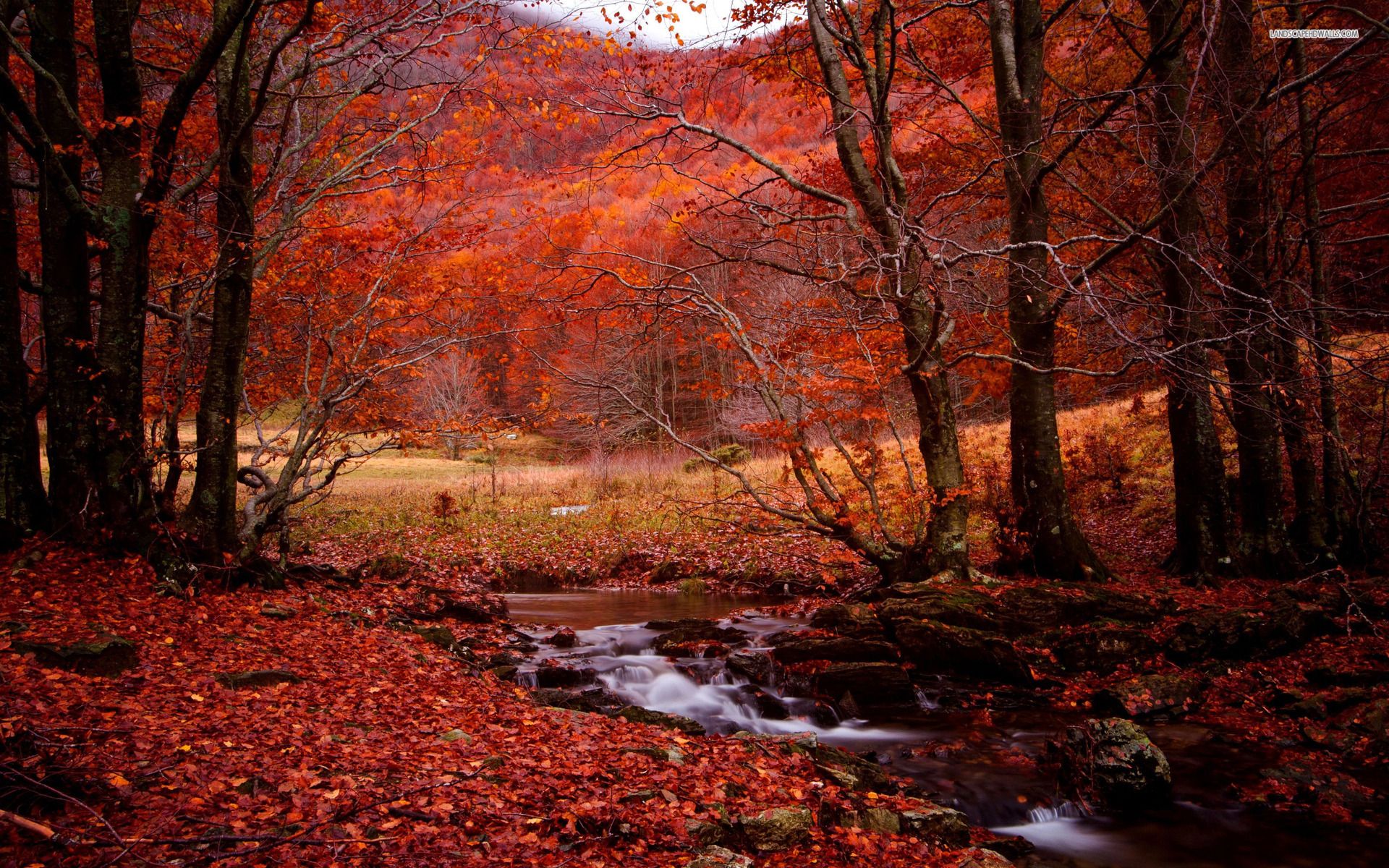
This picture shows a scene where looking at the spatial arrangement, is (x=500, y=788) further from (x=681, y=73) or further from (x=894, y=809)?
(x=681, y=73)

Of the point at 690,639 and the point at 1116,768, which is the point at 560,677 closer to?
the point at 690,639

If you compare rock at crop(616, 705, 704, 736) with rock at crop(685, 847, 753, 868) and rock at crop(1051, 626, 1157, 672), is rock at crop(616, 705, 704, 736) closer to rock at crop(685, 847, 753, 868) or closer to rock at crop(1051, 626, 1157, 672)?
rock at crop(685, 847, 753, 868)

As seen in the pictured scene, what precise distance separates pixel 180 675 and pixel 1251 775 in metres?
7.91

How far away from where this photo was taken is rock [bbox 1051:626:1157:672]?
7.57 meters

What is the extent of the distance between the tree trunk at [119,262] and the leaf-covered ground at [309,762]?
28.7 inches

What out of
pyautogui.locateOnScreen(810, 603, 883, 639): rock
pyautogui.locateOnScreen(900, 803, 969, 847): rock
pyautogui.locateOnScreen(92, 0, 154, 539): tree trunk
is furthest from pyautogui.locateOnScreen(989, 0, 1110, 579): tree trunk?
pyautogui.locateOnScreen(92, 0, 154, 539): tree trunk

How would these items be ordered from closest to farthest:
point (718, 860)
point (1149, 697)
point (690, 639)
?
point (718, 860) < point (1149, 697) < point (690, 639)

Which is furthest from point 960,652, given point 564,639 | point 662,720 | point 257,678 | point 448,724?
point 257,678

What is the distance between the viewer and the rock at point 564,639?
9406 mm

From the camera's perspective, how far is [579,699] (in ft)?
23.5

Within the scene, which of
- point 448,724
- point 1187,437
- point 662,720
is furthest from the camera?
point 1187,437

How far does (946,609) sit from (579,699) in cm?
408

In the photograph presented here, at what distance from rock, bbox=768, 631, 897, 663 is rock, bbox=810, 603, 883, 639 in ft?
0.46

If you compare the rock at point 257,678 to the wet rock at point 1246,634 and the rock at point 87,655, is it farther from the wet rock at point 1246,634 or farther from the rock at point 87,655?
the wet rock at point 1246,634
